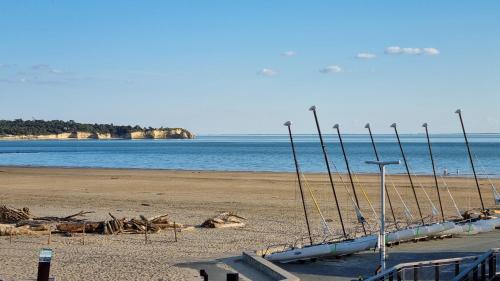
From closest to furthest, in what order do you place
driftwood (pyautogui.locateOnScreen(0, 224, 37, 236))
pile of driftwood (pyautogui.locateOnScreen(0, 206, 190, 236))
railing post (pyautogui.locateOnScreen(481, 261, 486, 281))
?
1. railing post (pyautogui.locateOnScreen(481, 261, 486, 281))
2. driftwood (pyautogui.locateOnScreen(0, 224, 37, 236))
3. pile of driftwood (pyautogui.locateOnScreen(0, 206, 190, 236))

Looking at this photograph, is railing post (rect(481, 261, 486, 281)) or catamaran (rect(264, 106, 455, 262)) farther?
catamaran (rect(264, 106, 455, 262))

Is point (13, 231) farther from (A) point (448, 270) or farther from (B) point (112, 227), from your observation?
(A) point (448, 270)

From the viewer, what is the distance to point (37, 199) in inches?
1609

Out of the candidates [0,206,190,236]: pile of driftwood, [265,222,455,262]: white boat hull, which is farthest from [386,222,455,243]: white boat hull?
[0,206,190,236]: pile of driftwood

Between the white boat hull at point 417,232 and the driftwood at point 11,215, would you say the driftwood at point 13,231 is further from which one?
the white boat hull at point 417,232

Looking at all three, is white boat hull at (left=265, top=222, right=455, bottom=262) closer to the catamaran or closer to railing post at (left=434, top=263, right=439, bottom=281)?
the catamaran

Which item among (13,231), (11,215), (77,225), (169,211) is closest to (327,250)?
(77,225)

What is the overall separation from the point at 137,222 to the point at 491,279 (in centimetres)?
1572

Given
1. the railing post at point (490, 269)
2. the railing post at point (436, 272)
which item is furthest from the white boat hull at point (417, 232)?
the railing post at point (490, 269)

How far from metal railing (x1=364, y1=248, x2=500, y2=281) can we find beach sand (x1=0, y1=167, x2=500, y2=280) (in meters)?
6.05

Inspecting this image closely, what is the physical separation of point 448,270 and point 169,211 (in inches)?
830

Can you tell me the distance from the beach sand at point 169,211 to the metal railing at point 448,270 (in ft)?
19.8

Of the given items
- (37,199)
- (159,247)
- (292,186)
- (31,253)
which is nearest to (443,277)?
(159,247)

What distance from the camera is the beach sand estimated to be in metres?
20.0
